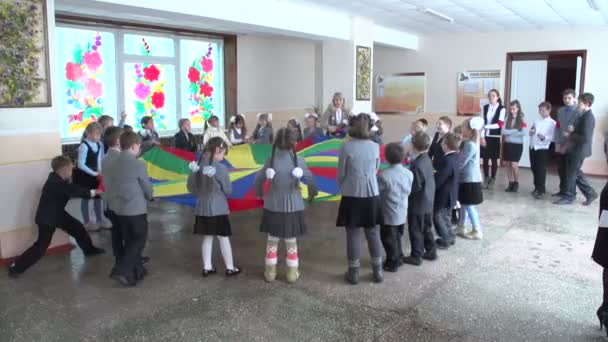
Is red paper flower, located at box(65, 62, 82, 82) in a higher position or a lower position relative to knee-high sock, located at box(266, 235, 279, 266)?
higher

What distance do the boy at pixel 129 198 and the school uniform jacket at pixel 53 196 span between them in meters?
0.42

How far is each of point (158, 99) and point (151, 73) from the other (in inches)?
15.8

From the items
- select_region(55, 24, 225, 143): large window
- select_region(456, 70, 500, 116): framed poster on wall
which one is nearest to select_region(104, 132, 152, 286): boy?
select_region(55, 24, 225, 143): large window

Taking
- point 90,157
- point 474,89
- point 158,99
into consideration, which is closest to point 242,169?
point 90,157

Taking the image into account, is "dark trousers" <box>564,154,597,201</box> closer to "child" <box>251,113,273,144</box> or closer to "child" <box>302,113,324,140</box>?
"child" <box>302,113,324,140</box>

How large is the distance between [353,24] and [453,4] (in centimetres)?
145

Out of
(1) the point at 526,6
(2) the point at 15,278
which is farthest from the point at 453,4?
(2) the point at 15,278

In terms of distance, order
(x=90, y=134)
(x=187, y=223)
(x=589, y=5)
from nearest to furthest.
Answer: (x=90, y=134) → (x=187, y=223) → (x=589, y=5)

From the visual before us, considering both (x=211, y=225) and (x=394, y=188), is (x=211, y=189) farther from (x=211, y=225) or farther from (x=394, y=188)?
(x=394, y=188)

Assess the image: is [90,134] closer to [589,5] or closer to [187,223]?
[187,223]

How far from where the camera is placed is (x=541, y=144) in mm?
5969

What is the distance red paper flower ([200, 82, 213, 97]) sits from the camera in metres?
8.45

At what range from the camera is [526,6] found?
6.02 m

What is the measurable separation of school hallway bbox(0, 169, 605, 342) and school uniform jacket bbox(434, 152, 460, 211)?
1.31ft
